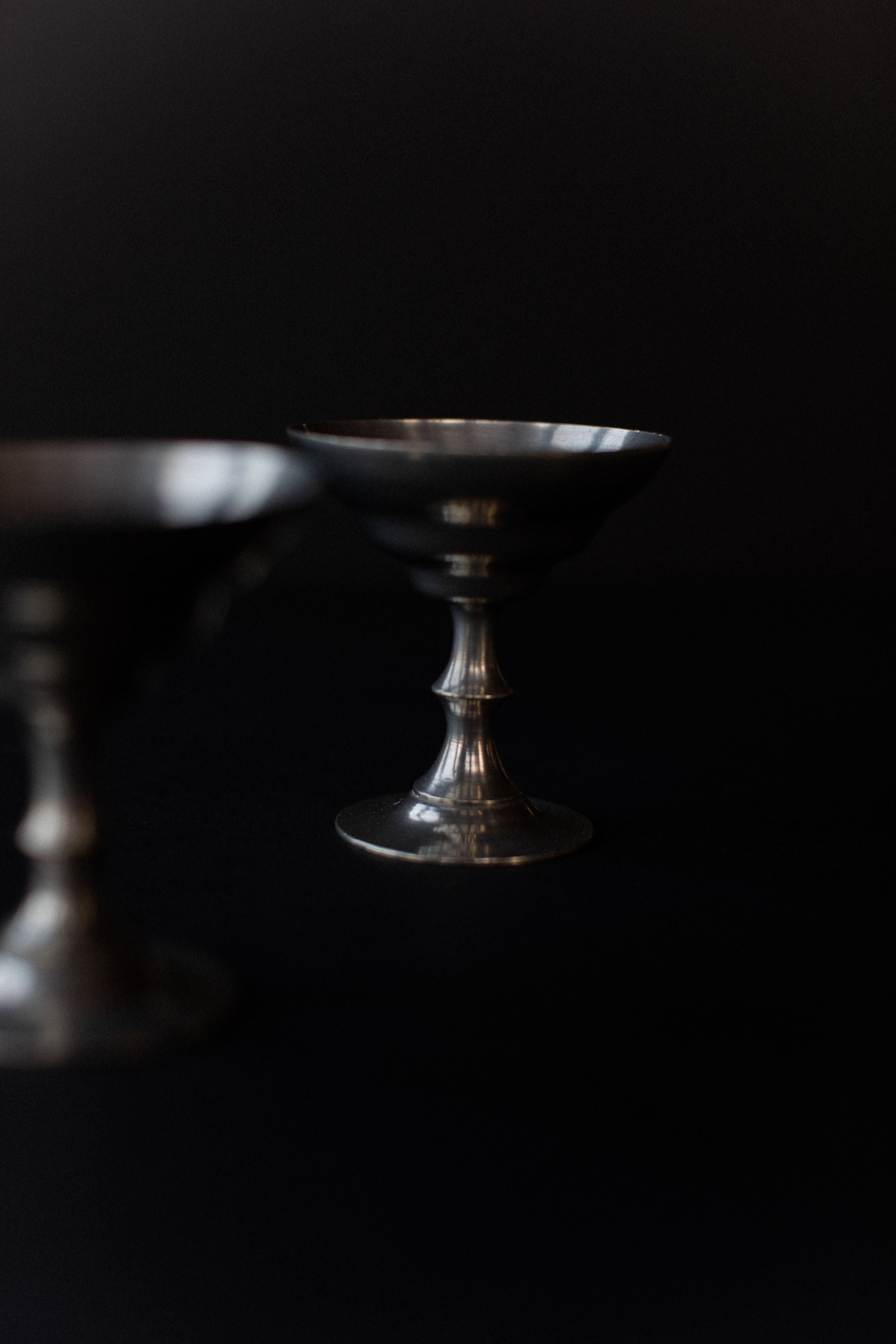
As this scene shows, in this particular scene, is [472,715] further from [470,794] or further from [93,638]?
[93,638]

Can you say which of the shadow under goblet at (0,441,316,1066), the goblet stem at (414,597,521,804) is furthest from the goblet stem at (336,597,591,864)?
the shadow under goblet at (0,441,316,1066)

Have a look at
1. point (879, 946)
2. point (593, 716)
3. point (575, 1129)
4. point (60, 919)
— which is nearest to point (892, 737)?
point (593, 716)

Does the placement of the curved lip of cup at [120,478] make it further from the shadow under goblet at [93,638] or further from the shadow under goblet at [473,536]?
the shadow under goblet at [473,536]

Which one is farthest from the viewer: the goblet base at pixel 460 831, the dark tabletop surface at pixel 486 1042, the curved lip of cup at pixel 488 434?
the curved lip of cup at pixel 488 434

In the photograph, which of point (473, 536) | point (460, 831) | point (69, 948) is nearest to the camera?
point (69, 948)

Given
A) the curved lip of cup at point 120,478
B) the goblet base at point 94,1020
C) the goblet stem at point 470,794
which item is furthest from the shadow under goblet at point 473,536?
the goblet base at point 94,1020

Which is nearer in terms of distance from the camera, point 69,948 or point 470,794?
point 69,948

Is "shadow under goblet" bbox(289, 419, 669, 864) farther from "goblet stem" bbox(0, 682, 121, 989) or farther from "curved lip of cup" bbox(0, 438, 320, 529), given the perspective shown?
"goblet stem" bbox(0, 682, 121, 989)

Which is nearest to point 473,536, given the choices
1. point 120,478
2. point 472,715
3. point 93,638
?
point 472,715
